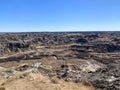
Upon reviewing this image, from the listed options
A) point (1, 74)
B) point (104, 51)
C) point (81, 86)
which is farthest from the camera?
point (104, 51)

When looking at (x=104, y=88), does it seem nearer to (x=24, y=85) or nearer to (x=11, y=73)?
(x=24, y=85)

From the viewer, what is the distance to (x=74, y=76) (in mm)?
37938

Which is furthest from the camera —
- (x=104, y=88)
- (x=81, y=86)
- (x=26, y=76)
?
(x=26, y=76)

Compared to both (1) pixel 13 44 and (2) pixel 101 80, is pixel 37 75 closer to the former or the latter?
(2) pixel 101 80

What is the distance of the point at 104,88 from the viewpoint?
31.5 metres

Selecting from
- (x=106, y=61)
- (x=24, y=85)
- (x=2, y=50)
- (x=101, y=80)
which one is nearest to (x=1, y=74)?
(x=24, y=85)

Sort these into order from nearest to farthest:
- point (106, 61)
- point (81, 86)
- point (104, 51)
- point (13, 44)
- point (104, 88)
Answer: point (104, 88) → point (81, 86) → point (106, 61) → point (104, 51) → point (13, 44)

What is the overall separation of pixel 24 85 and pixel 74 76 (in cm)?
943

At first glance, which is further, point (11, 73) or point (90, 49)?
point (90, 49)

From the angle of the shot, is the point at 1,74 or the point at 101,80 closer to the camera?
the point at 101,80

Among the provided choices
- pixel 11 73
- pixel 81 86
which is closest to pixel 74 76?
pixel 81 86

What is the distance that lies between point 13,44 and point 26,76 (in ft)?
204

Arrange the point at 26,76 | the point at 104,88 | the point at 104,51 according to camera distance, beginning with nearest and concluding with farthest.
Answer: the point at 104,88 → the point at 26,76 → the point at 104,51

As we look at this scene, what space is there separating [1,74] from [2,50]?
51494 mm
